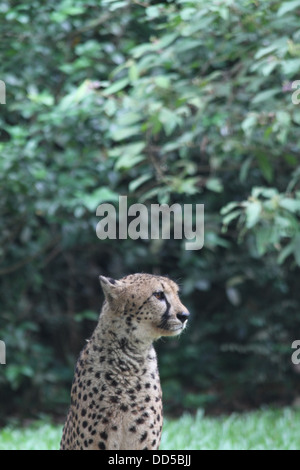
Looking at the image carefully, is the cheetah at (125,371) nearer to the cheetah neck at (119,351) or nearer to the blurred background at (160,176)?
the cheetah neck at (119,351)

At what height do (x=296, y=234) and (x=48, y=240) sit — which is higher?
(x=48, y=240)

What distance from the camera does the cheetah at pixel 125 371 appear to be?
3107 millimetres

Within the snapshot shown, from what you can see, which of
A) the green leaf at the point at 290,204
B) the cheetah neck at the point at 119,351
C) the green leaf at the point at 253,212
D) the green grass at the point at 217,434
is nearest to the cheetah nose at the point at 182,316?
the cheetah neck at the point at 119,351

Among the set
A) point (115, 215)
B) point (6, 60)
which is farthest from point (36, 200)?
point (6, 60)

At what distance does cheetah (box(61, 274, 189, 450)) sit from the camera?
10.2 ft

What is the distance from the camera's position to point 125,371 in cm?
318

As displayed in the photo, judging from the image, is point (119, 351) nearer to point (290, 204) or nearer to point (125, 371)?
point (125, 371)

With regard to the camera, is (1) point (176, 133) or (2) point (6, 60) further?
(1) point (176, 133)

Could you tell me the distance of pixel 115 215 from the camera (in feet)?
19.2

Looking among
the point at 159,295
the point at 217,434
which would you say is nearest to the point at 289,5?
the point at 159,295

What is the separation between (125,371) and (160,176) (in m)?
2.20
